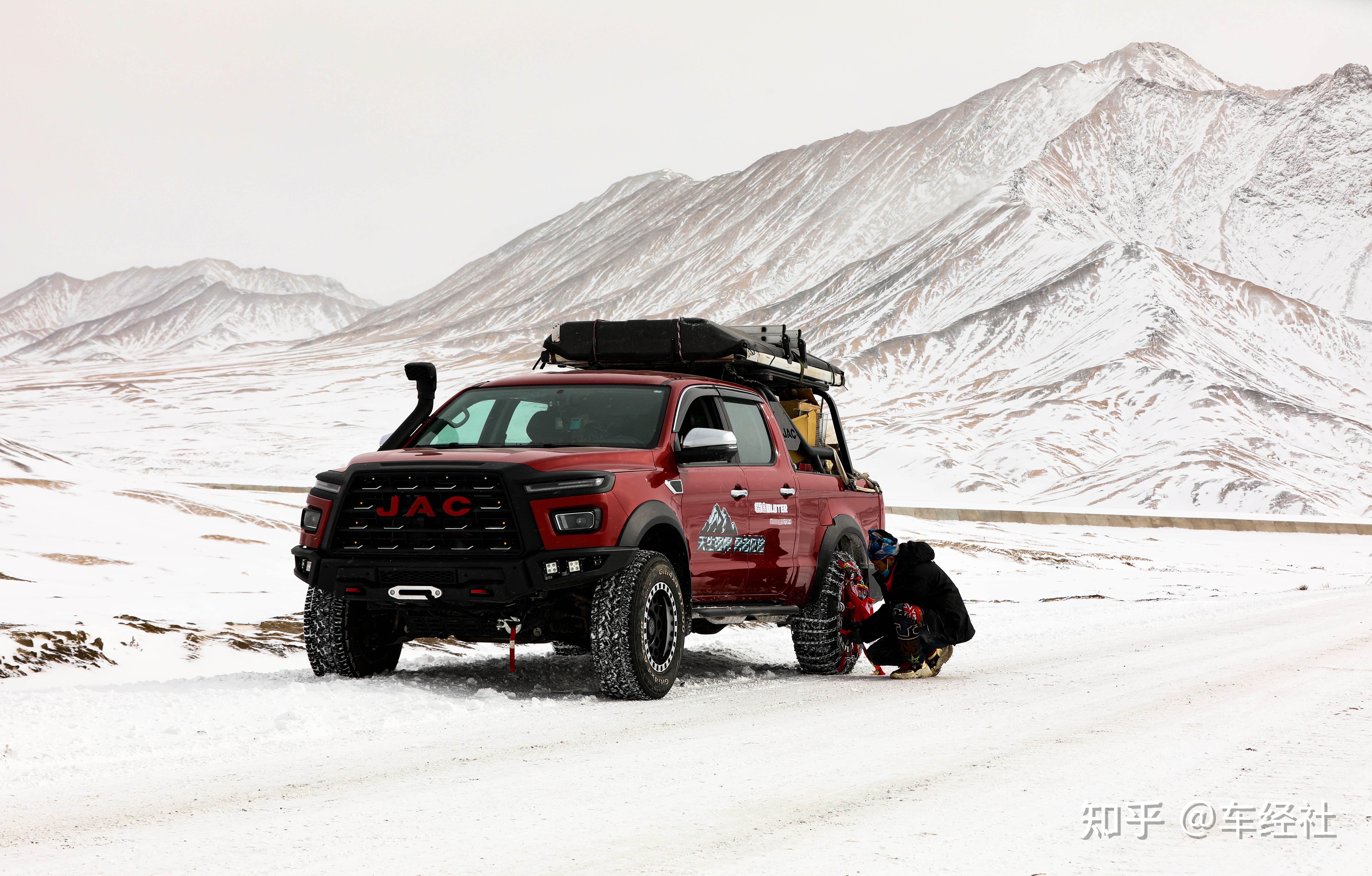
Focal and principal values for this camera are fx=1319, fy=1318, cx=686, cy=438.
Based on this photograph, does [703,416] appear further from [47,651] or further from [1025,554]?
[1025,554]

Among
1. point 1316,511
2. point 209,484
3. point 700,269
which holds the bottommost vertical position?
point 1316,511

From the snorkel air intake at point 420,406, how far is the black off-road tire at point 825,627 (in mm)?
3197

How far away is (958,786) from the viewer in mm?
5734

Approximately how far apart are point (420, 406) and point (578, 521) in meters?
2.55

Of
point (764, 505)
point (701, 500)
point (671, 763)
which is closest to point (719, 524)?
point (701, 500)

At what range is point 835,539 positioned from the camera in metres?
10.5

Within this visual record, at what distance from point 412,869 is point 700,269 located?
526 feet

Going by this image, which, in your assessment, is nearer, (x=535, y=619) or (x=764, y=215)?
(x=535, y=619)

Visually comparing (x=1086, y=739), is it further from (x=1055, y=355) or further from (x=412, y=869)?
(x=1055, y=355)

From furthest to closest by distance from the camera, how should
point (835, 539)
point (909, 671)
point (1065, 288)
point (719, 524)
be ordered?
point (1065, 288) → point (835, 539) → point (909, 671) → point (719, 524)

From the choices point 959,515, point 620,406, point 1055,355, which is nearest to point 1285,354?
point 1055,355

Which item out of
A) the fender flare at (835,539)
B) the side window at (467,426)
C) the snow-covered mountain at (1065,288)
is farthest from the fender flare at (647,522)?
the snow-covered mountain at (1065,288)

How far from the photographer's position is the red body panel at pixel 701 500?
800cm

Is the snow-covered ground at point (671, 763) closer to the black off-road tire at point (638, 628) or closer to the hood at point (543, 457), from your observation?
the black off-road tire at point (638, 628)
